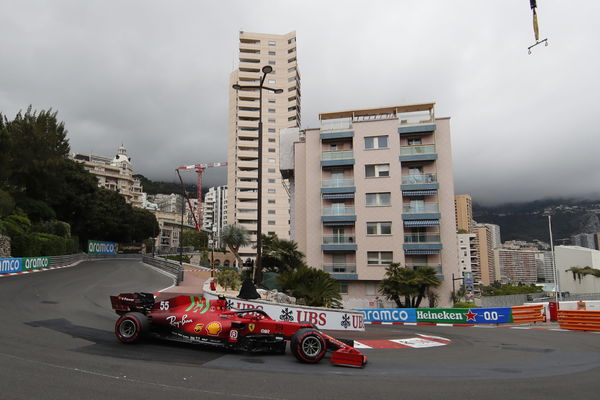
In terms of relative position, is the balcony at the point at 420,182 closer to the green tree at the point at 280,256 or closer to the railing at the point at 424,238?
the railing at the point at 424,238

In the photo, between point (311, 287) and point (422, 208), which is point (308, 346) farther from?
point (422, 208)

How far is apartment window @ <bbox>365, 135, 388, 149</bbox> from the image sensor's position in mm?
40513

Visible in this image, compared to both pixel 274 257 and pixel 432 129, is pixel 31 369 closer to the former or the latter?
pixel 274 257

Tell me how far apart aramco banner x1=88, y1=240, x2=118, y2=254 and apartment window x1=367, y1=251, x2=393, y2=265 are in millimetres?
48635

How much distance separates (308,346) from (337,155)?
110 ft

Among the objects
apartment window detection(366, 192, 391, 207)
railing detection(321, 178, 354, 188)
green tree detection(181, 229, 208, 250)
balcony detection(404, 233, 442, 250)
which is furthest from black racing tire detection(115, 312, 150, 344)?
green tree detection(181, 229, 208, 250)

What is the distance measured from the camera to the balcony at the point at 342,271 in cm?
3850

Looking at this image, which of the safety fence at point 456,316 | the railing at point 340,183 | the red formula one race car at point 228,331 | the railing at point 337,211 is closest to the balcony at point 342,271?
the railing at point 337,211

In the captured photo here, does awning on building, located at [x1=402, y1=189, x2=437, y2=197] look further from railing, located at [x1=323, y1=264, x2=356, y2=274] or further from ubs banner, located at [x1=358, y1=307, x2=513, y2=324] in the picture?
ubs banner, located at [x1=358, y1=307, x2=513, y2=324]

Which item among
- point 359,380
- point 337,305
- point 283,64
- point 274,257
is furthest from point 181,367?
point 283,64

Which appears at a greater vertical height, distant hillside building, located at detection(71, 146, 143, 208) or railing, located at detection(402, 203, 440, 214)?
distant hillside building, located at detection(71, 146, 143, 208)

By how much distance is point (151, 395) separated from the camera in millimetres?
5781

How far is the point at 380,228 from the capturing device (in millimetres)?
39156

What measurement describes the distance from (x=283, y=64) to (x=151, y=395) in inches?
4294
